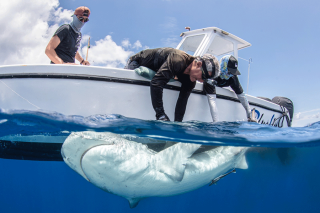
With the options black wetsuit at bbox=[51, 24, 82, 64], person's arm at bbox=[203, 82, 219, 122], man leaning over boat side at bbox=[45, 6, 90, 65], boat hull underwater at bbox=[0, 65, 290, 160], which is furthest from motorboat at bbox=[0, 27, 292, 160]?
black wetsuit at bbox=[51, 24, 82, 64]

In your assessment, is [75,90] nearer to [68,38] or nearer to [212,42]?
[68,38]

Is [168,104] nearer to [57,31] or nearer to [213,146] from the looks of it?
[213,146]

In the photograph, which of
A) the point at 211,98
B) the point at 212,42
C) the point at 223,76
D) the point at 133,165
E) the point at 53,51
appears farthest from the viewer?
the point at 212,42

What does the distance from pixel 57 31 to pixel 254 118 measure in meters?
3.87

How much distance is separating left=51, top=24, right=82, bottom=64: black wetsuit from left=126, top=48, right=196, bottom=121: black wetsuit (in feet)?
3.57

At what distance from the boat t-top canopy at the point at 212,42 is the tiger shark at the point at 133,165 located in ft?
9.58

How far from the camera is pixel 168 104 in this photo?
2.81m

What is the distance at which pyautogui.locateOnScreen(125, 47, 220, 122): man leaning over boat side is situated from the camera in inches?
95.5

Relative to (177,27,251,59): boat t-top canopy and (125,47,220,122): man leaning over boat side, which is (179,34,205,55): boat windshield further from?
(125,47,220,122): man leaning over boat side

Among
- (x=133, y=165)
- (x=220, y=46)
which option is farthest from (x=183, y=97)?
(x=220, y=46)

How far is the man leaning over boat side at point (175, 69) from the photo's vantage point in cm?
243

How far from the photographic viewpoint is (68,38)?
9.95 ft

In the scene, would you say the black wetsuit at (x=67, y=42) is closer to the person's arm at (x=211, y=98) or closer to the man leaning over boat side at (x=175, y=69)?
the man leaning over boat side at (x=175, y=69)

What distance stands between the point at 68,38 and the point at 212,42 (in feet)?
12.6
